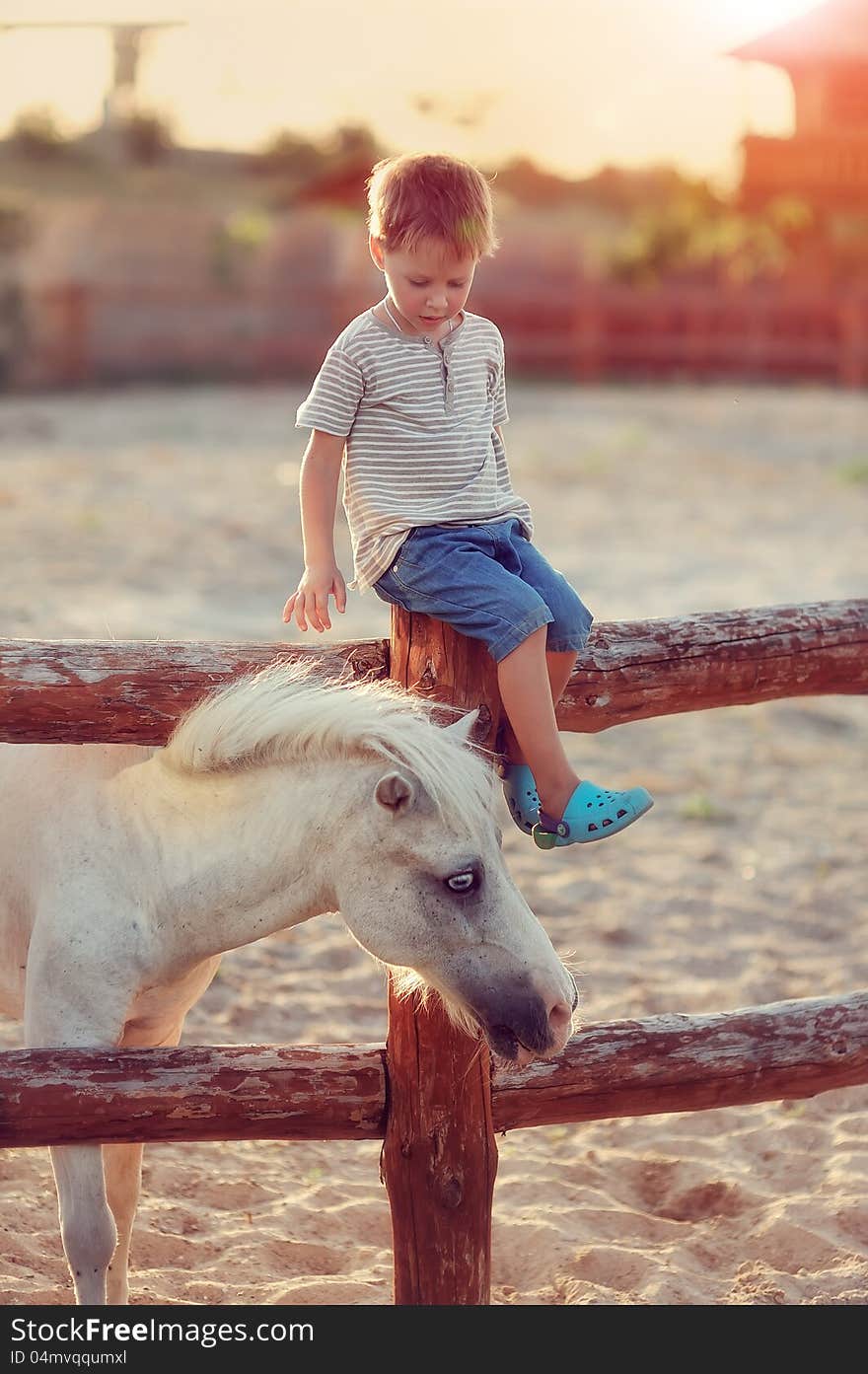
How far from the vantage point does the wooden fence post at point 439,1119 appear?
2.44 meters

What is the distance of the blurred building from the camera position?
25.4m

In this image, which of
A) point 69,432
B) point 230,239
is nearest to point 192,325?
point 230,239

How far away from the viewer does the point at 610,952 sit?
191 inches

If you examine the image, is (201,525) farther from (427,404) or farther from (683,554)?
(427,404)

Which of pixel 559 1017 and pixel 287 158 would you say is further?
pixel 287 158

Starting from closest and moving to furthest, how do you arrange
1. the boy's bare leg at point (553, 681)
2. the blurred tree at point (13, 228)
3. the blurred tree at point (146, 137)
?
the boy's bare leg at point (553, 681), the blurred tree at point (13, 228), the blurred tree at point (146, 137)

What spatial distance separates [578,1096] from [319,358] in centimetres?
2073

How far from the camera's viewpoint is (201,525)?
11.0m

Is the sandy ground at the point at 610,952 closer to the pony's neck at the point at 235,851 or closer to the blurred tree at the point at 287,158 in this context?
the pony's neck at the point at 235,851

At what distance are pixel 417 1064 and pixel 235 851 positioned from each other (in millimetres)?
519

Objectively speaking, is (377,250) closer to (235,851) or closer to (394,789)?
(394,789)

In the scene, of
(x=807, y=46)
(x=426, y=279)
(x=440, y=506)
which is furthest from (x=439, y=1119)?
(x=807, y=46)

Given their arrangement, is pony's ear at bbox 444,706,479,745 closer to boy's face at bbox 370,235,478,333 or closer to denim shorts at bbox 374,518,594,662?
denim shorts at bbox 374,518,594,662

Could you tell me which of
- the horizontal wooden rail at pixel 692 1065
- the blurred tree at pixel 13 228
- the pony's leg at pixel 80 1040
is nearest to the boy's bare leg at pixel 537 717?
the horizontal wooden rail at pixel 692 1065
